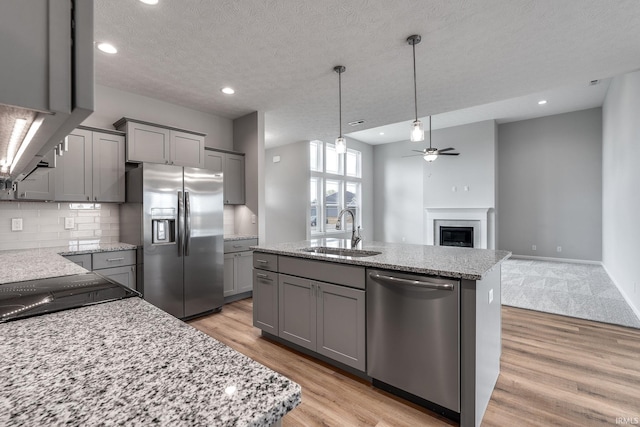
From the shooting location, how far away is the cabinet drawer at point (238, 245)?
13.5 feet

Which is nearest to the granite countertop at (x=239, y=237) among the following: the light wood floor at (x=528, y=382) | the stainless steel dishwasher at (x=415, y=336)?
the light wood floor at (x=528, y=382)

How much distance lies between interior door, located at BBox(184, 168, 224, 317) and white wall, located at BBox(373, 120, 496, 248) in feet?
19.4

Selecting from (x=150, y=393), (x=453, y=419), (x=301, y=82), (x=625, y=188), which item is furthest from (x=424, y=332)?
(x=625, y=188)

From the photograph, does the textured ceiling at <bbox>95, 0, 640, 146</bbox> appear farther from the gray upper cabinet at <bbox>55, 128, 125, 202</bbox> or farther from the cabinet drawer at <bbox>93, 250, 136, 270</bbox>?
the cabinet drawer at <bbox>93, 250, 136, 270</bbox>

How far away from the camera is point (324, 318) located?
2.42m

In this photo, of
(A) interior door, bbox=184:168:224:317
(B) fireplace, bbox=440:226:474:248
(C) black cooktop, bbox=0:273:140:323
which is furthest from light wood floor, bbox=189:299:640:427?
(B) fireplace, bbox=440:226:474:248

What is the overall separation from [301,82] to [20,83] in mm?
3294

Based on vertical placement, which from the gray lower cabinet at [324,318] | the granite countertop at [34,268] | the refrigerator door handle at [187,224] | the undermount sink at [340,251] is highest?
the refrigerator door handle at [187,224]

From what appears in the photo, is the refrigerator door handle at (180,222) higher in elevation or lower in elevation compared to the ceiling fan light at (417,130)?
lower

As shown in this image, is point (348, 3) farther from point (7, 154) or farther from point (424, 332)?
point (424, 332)

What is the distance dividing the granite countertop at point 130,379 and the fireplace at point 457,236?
7.48 m

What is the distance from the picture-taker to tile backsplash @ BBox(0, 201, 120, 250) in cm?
300

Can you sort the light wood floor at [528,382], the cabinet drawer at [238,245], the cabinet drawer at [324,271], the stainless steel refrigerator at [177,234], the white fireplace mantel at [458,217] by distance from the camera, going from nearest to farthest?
the light wood floor at [528,382] < the cabinet drawer at [324,271] < the stainless steel refrigerator at [177,234] < the cabinet drawer at [238,245] < the white fireplace mantel at [458,217]

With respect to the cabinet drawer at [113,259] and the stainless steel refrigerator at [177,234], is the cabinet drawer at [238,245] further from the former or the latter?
the cabinet drawer at [113,259]
